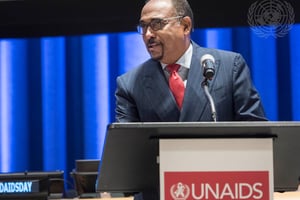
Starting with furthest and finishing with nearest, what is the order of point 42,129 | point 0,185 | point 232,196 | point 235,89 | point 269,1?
point 42,129, point 269,1, point 0,185, point 235,89, point 232,196

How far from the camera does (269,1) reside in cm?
447

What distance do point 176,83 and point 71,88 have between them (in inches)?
112

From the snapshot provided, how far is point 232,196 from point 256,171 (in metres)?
0.09

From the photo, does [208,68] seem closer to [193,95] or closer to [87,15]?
[193,95]

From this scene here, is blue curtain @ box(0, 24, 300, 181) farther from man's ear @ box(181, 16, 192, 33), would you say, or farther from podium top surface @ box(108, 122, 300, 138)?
podium top surface @ box(108, 122, 300, 138)

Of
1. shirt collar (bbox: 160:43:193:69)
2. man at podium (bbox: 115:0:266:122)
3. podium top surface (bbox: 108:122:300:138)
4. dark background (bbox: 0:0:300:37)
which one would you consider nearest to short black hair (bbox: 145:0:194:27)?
man at podium (bbox: 115:0:266:122)

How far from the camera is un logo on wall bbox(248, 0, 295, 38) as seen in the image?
175 inches

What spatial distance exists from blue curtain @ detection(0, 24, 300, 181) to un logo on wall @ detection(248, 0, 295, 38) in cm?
6

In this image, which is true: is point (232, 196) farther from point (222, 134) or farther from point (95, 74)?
point (95, 74)

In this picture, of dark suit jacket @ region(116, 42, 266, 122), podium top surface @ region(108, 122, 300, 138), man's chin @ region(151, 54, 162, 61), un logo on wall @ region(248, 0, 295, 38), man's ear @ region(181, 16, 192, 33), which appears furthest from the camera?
un logo on wall @ region(248, 0, 295, 38)

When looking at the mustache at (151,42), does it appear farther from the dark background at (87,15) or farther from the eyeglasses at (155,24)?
the dark background at (87,15)

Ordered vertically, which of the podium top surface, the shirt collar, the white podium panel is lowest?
the white podium panel

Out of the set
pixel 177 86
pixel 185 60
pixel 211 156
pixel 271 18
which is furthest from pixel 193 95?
pixel 271 18

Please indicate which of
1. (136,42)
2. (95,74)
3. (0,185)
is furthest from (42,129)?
(0,185)
